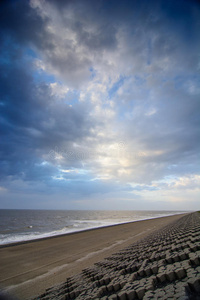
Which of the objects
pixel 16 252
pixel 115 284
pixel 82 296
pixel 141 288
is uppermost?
pixel 141 288

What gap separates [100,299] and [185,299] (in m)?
2.47

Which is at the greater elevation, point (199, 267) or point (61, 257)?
point (199, 267)

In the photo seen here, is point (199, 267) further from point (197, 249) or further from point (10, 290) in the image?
point (10, 290)

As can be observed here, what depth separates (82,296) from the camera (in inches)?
199

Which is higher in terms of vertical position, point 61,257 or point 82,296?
point 82,296

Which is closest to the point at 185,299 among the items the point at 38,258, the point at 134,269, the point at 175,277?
the point at 175,277

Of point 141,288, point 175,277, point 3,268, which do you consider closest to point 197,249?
point 175,277

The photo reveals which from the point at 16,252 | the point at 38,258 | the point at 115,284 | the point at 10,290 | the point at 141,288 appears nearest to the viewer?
the point at 141,288

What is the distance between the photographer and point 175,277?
13.6 feet

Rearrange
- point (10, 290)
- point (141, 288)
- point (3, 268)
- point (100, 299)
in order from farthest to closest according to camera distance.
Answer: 1. point (3, 268)
2. point (10, 290)
3. point (100, 299)
4. point (141, 288)

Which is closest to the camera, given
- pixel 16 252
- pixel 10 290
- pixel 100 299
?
pixel 100 299

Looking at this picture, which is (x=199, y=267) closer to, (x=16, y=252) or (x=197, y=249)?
(x=197, y=249)

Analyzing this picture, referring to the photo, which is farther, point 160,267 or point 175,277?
point 160,267

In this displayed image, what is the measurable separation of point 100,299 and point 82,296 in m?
0.89
